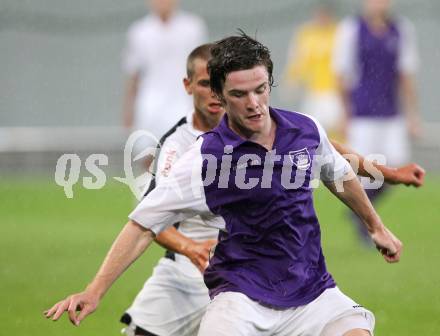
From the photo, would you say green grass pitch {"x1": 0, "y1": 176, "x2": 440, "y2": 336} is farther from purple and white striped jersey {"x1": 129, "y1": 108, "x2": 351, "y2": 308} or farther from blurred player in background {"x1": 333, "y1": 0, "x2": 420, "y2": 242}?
purple and white striped jersey {"x1": 129, "y1": 108, "x2": 351, "y2": 308}

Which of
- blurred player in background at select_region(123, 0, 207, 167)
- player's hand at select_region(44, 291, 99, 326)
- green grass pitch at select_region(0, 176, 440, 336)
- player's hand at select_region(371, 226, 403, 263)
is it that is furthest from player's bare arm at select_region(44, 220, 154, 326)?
blurred player in background at select_region(123, 0, 207, 167)

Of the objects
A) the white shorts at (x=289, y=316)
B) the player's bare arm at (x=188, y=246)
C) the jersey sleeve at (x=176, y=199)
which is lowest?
the white shorts at (x=289, y=316)

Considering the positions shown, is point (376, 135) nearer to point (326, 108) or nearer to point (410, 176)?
point (326, 108)

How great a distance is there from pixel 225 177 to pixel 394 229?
8.41 metres

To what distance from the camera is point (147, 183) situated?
6.50 m

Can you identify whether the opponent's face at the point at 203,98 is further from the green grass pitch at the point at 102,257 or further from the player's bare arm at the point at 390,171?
the green grass pitch at the point at 102,257

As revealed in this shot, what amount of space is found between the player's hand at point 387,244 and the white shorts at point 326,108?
13.7m

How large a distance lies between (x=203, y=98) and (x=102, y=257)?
5.53m

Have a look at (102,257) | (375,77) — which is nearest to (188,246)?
(102,257)

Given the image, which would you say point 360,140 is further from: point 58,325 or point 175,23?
point 58,325

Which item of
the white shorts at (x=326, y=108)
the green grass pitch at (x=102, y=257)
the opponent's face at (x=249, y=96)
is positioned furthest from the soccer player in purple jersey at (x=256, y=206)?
the white shorts at (x=326, y=108)

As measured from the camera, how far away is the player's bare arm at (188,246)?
5777 mm

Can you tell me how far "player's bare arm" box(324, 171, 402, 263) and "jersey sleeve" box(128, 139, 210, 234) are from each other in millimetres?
737

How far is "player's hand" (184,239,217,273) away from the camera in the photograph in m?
5.75
